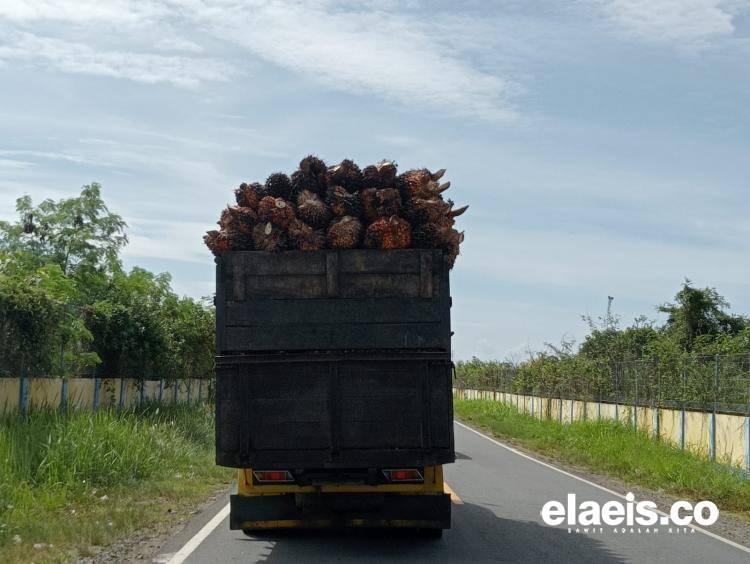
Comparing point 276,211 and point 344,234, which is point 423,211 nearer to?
point 344,234

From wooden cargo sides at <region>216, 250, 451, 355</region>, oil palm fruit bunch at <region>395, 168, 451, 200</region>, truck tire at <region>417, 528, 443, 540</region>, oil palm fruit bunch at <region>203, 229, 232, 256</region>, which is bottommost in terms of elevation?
truck tire at <region>417, 528, 443, 540</region>

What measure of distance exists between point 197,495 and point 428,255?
21.6 ft

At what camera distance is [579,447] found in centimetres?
2394

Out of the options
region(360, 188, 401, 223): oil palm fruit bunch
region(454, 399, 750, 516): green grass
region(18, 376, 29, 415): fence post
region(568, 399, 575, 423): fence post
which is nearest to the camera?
region(360, 188, 401, 223): oil palm fruit bunch

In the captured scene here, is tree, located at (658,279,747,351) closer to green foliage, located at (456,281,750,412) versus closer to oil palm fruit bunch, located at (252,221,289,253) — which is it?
green foliage, located at (456,281,750,412)

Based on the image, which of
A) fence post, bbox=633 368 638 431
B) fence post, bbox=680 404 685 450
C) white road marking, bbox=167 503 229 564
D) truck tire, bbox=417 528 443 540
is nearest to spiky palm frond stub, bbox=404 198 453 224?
truck tire, bbox=417 528 443 540

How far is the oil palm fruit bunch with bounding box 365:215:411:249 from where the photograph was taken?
349 inches

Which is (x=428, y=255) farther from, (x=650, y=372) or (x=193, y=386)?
(x=193, y=386)

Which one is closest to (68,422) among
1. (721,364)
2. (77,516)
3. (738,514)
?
(77,516)

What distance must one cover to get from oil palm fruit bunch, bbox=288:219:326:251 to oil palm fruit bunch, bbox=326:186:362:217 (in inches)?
12.3

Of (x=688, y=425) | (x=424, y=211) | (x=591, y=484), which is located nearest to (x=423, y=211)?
(x=424, y=211)

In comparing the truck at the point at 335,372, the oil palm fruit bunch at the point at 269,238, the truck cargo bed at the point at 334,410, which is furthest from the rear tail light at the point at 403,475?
the oil palm fruit bunch at the point at 269,238

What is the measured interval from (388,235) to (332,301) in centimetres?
86

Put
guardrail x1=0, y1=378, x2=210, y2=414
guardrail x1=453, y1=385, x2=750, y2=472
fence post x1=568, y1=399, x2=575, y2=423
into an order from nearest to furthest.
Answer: guardrail x1=0, y1=378, x2=210, y2=414 < guardrail x1=453, y1=385, x2=750, y2=472 < fence post x1=568, y1=399, x2=575, y2=423
